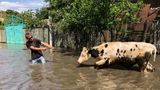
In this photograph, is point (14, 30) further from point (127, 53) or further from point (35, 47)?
point (127, 53)

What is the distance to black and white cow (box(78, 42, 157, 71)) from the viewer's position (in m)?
13.3

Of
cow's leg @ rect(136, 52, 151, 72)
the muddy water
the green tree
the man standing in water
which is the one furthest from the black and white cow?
the green tree

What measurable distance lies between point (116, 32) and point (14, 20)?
17.9 metres

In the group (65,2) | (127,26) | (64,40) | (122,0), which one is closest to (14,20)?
(64,40)

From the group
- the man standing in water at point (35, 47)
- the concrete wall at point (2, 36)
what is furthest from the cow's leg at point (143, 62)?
the concrete wall at point (2, 36)

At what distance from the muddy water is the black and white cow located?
0.36 m

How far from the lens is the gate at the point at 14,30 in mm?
34875

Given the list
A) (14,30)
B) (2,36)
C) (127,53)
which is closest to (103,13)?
(127,53)

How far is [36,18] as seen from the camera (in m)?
32.1

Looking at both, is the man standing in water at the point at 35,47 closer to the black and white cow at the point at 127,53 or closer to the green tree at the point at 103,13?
the black and white cow at the point at 127,53

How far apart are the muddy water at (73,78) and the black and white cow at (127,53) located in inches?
14.2

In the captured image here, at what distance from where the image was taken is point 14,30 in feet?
117

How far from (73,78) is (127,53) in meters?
2.39

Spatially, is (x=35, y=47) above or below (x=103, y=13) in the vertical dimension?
below
